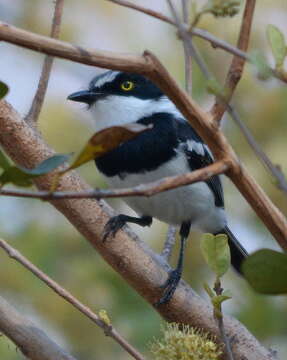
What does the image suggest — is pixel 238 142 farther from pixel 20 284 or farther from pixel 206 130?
pixel 206 130

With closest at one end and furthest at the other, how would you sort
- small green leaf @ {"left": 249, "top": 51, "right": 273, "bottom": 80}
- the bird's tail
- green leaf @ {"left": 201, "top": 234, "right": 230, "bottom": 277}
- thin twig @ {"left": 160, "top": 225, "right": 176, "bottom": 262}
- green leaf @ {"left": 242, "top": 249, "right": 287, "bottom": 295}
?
small green leaf @ {"left": 249, "top": 51, "right": 273, "bottom": 80}, green leaf @ {"left": 242, "top": 249, "right": 287, "bottom": 295}, green leaf @ {"left": 201, "top": 234, "right": 230, "bottom": 277}, thin twig @ {"left": 160, "top": 225, "right": 176, "bottom": 262}, the bird's tail

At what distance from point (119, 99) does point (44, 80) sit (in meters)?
1.15

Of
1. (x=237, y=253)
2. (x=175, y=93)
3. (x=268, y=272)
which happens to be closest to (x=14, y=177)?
(x=175, y=93)

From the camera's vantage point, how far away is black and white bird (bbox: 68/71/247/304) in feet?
10.8

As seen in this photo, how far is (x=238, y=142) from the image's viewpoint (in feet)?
13.8

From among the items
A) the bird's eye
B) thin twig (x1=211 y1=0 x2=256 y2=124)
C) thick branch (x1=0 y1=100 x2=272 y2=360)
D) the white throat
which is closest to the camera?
thin twig (x1=211 y1=0 x2=256 y2=124)

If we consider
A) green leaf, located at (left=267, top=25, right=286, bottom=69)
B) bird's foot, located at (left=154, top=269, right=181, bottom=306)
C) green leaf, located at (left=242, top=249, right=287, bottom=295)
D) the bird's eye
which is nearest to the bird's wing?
the bird's eye

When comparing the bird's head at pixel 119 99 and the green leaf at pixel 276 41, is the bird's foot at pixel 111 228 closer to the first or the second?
the green leaf at pixel 276 41

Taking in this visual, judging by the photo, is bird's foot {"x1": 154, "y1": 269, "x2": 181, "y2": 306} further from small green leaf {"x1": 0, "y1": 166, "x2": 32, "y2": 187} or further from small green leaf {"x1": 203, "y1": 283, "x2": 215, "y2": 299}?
small green leaf {"x1": 0, "y1": 166, "x2": 32, "y2": 187}

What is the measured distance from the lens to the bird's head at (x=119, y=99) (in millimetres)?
3510

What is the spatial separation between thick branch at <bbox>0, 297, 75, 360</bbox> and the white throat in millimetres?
1707

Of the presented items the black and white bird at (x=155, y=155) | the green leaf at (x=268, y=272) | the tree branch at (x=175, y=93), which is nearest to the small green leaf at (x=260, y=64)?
the tree branch at (x=175, y=93)

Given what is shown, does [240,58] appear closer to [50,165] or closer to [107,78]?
[50,165]

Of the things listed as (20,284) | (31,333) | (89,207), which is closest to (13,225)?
(20,284)
